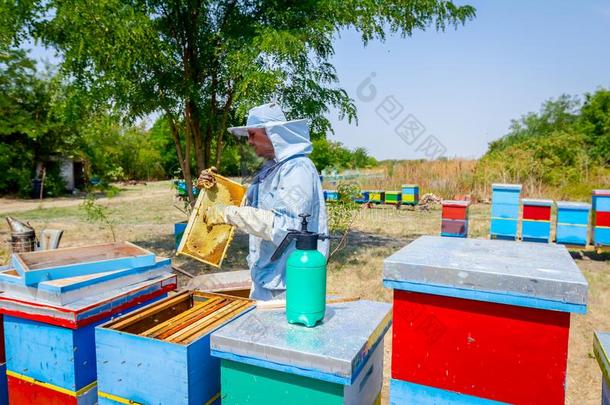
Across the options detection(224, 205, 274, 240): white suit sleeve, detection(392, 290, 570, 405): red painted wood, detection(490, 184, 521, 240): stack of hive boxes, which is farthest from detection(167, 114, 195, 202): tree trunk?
detection(392, 290, 570, 405): red painted wood

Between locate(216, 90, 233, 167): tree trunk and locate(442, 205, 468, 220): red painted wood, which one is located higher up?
locate(216, 90, 233, 167): tree trunk

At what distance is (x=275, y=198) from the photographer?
6.15 ft

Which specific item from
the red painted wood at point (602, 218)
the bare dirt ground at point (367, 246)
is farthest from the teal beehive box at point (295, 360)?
the red painted wood at point (602, 218)

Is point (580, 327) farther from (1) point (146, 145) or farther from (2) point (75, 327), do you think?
(1) point (146, 145)

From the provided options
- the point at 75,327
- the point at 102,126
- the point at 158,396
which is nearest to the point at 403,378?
the point at 158,396

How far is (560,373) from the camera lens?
115 centimetres

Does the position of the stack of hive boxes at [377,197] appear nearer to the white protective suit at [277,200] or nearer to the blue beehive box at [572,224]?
the blue beehive box at [572,224]

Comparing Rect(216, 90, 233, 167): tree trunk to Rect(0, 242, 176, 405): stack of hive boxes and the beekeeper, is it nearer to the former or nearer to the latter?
the beekeeper

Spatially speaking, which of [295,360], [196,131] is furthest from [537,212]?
[295,360]

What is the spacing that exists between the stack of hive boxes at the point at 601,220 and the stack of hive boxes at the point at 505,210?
3.60ft

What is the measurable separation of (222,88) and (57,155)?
16342 millimetres

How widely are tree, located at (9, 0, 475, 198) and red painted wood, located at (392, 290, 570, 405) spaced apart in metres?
3.94

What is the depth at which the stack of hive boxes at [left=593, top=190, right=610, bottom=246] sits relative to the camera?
626 centimetres

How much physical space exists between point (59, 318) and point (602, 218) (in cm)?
744
